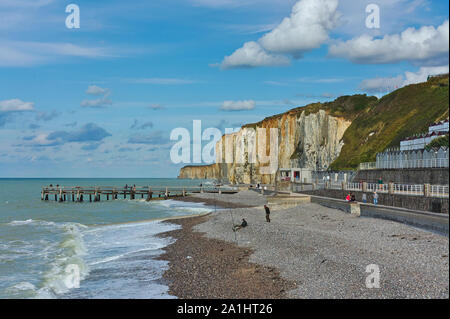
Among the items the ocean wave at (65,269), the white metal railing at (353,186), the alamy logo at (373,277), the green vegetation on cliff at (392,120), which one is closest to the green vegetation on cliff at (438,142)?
the white metal railing at (353,186)

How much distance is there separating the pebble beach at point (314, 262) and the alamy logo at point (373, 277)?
0.14 meters

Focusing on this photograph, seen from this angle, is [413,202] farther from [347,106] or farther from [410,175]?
[347,106]

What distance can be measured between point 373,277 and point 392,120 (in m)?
72.7

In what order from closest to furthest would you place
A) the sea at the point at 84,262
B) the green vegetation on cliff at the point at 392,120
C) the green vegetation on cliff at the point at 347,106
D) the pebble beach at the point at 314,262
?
the pebble beach at the point at 314,262 < the sea at the point at 84,262 < the green vegetation on cliff at the point at 392,120 < the green vegetation on cliff at the point at 347,106

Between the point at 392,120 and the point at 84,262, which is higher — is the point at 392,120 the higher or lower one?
the higher one

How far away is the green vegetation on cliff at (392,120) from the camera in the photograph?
2630 inches

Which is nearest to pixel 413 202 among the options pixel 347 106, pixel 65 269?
pixel 65 269

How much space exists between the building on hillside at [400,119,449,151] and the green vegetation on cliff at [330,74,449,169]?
7617mm

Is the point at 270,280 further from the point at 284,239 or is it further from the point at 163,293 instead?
the point at 284,239

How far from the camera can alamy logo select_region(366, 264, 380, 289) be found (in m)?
12.8

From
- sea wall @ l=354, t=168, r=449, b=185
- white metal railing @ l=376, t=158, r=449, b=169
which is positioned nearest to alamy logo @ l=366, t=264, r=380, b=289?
sea wall @ l=354, t=168, r=449, b=185

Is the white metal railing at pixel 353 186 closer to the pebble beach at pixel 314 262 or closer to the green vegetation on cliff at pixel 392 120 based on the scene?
the pebble beach at pixel 314 262

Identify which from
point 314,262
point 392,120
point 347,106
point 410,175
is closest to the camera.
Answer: point 314,262

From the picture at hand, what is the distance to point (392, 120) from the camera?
264 feet
